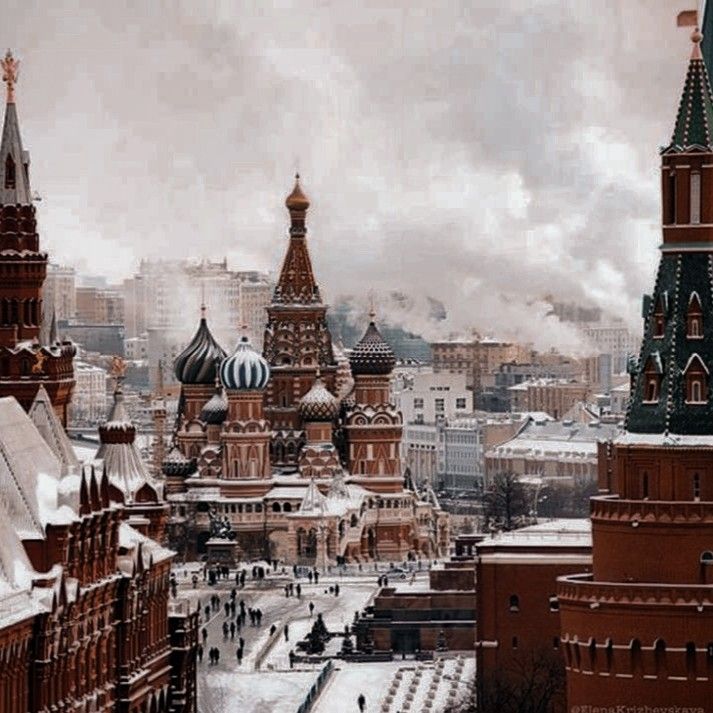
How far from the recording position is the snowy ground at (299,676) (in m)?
84.0

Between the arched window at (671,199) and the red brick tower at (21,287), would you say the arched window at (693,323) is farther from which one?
the red brick tower at (21,287)

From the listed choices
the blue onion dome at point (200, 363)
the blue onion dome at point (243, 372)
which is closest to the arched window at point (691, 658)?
the blue onion dome at point (243, 372)

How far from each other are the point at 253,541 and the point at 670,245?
6833cm

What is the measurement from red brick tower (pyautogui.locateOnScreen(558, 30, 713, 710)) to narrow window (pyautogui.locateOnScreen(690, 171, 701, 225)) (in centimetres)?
1

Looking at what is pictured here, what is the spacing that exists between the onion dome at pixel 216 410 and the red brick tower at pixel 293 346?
148cm

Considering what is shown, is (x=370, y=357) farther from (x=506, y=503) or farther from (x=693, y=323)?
(x=693, y=323)

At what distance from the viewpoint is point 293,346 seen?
135m

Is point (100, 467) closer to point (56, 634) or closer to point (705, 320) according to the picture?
point (56, 634)

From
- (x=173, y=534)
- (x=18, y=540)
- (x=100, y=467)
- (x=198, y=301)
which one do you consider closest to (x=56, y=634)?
(x=18, y=540)

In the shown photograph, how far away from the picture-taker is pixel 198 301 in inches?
7835

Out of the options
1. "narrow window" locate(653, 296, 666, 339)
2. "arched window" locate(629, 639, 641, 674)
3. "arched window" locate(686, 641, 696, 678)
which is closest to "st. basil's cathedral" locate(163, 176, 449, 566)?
"narrow window" locate(653, 296, 666, 339)

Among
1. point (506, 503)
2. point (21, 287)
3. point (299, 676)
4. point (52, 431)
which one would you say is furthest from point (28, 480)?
point (506, 503)

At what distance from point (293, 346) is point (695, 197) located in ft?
238

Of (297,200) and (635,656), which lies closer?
(635,656)
